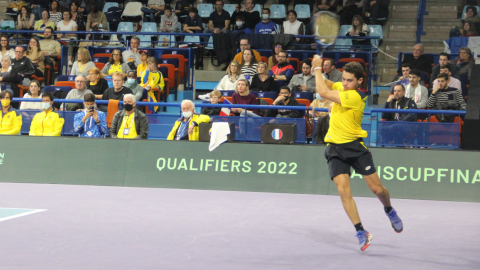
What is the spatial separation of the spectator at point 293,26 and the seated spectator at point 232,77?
3564mm

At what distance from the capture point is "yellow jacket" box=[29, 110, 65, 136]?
11.1 metres

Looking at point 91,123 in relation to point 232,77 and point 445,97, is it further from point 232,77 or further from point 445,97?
point 445,97

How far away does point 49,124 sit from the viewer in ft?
36.5

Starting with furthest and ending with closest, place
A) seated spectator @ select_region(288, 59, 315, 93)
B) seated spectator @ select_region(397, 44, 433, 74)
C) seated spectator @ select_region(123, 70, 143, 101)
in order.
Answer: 1. seated spectator @ select_region(397, 44, 433, 74)
2. seated spectator @ select_region(288, 59, 315, 93)
3. seated spectator @ select_region(123, 70, 143, 101)

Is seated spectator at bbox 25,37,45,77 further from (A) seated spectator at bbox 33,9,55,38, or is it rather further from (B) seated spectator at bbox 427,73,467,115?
(B) seated spectator at bbox 427,73,467,115

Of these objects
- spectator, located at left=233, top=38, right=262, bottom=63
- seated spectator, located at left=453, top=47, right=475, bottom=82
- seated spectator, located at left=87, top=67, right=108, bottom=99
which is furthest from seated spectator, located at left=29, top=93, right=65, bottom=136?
seated spectator, located at left=453, top=47, right=475, bottom=82

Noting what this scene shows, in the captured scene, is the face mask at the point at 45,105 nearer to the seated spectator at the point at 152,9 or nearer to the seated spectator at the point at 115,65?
the seated spectator at the point at 115,65

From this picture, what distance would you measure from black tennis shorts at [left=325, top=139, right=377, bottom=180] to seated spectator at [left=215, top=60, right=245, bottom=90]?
7145 millimetres

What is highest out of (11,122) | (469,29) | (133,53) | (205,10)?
(205,10)

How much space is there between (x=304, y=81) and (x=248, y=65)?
59.5 inches

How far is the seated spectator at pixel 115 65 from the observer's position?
14633 millimetres

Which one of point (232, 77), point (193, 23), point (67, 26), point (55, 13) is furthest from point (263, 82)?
point (55, 13)

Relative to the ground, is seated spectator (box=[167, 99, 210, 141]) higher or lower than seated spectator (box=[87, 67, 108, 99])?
lower

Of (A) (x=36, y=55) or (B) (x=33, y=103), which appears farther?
(A) (x=36, y=55)
